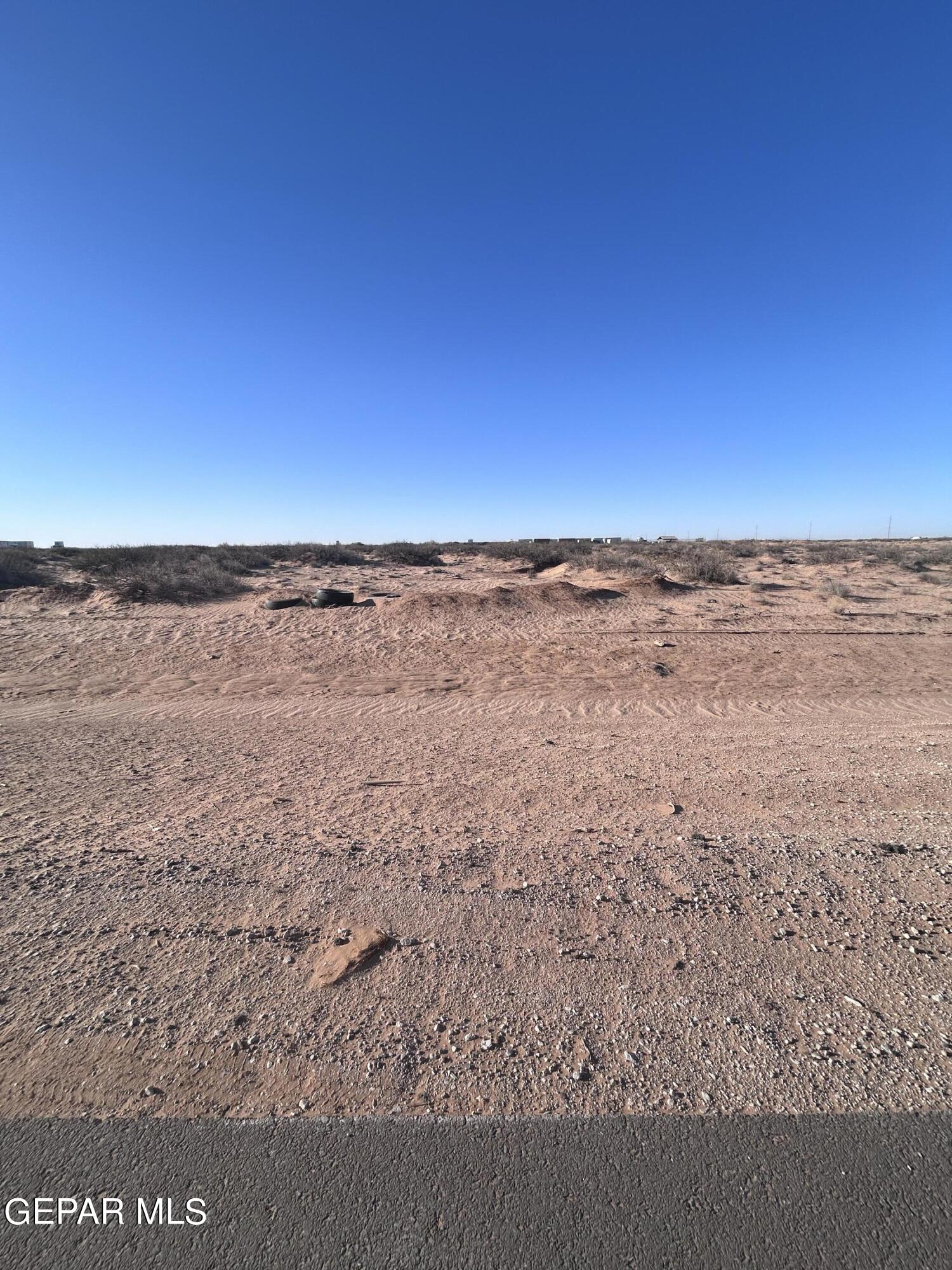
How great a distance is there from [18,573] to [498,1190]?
1066 inches

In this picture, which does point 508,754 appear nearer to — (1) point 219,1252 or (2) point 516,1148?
(2) point 516,1148

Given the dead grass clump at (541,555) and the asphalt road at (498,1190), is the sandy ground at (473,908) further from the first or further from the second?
the dead grass clump at (541,555)

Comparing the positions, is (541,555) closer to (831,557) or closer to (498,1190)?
(831,557)

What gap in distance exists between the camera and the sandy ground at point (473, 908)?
2.28 metres

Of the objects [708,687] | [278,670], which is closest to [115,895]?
[278,670]

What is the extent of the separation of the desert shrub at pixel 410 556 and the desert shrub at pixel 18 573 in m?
17.8

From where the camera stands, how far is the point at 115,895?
3434mm

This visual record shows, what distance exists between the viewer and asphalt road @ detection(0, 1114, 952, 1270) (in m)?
1.69

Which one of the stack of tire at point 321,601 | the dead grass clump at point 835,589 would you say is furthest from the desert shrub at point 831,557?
the stack of tire at point 321,601

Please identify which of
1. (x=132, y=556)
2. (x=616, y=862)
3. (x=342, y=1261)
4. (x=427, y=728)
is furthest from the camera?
(x=132, y=556)

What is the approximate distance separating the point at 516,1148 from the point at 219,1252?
94 centimetres

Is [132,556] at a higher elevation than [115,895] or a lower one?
higher

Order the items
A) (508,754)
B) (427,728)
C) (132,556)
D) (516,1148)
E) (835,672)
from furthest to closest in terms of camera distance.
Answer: (132,556)
(835,672)
(427,728)
(508,754)
(516,1148)

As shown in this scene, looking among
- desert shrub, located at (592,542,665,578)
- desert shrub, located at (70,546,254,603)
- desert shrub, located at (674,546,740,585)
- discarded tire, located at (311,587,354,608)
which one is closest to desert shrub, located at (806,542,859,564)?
desert shrub, located at (592,542,665,578)
